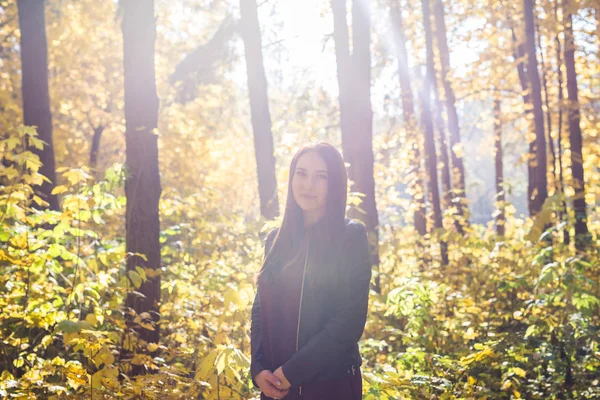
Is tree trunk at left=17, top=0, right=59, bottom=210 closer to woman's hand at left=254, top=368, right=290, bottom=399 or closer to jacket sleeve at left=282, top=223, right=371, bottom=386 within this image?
woman's hand at left=254, top=368, right=290, bottom=399

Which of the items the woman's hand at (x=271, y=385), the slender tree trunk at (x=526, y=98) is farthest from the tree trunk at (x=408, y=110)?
the woman's hand at (x=271, y=385)

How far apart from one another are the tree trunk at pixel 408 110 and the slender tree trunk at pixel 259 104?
646cm

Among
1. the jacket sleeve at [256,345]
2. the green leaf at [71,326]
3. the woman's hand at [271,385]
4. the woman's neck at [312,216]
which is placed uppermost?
the woman's neck at [312,216]

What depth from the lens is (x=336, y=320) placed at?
295 cm

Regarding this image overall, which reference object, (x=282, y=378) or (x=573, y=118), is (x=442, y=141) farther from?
(x=282, y=378)

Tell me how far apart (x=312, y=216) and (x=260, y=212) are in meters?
8.54

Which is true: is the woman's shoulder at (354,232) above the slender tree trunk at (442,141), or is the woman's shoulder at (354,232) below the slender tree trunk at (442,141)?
below

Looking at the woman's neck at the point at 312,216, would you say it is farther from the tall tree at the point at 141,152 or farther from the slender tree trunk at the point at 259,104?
the slender tree trunk at the point at 259,104

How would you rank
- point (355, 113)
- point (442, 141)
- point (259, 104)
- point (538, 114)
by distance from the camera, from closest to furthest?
point (355, 113)
point (259, 104)
point (538, 114)
point (442, 141)

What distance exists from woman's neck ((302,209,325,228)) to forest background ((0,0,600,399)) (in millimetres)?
826

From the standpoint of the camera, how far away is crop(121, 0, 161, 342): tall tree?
242 inches

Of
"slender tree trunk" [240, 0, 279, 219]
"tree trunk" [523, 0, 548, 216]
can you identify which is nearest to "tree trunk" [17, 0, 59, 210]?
"slender tree trunk" [240, 0, 279, 219]

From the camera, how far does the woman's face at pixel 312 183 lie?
3209mm

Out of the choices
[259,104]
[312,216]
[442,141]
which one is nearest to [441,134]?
[442,141]
